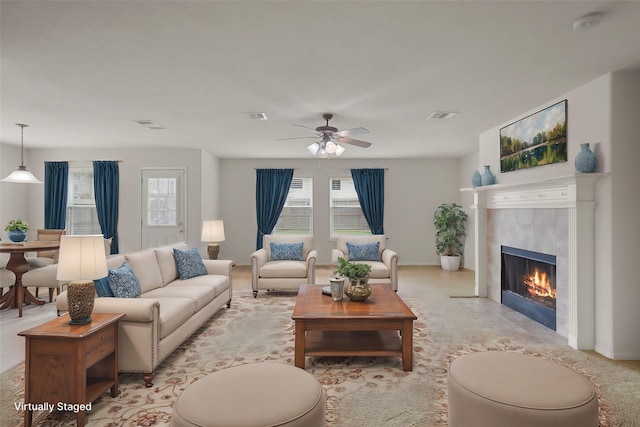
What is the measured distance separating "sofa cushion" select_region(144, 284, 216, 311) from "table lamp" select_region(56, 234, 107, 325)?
1.12 metres

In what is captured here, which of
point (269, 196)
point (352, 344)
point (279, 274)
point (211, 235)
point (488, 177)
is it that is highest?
point (488, 177)

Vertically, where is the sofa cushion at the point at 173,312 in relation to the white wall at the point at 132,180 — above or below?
below

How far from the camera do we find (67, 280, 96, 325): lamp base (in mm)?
2266

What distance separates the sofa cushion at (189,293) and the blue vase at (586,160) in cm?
393

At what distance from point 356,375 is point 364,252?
2960 millimetres

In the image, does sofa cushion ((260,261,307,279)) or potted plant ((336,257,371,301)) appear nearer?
potted plant ((336,257,371,301))

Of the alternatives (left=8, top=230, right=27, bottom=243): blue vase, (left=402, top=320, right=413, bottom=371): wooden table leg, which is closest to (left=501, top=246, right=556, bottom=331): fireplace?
(left=402, top=320, right=413, bottom=371): wooden table leg

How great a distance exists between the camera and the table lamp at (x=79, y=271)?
2.27m

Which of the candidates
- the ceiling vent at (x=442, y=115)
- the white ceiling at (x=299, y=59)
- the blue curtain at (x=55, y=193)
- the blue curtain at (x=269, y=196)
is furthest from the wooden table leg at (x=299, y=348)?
the blue curtain at (x=55, y=193)

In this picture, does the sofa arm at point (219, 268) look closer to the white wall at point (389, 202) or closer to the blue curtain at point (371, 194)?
the white wall at point (389, 202)

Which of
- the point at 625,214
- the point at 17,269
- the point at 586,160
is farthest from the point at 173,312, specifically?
the point at 625,214

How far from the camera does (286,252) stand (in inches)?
224

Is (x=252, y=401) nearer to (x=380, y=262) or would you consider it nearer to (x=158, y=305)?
(x=158, y=305)

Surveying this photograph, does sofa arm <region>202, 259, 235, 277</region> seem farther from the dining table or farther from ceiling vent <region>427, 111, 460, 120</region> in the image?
ceiling vent <region>427, 111, 460, 120</region>
